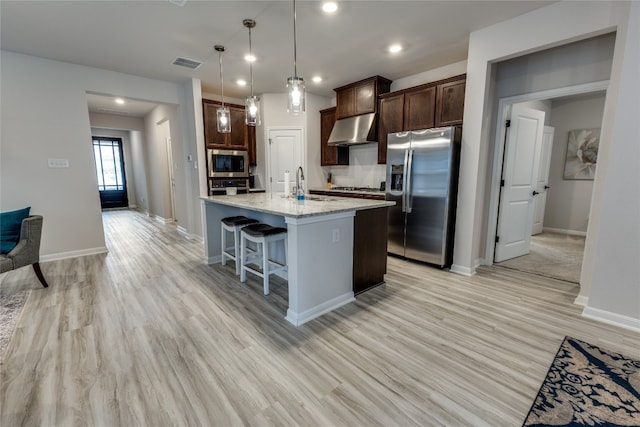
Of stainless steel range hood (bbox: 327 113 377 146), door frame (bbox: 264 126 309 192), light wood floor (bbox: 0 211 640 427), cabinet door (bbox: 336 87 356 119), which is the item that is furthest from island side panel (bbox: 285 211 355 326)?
door frame (bbox: 264 126 309 192)

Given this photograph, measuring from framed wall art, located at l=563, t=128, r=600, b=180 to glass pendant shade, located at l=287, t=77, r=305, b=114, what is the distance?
5707 millimetres

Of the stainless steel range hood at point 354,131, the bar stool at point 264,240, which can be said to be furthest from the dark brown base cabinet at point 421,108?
the bar stool at point 264,240

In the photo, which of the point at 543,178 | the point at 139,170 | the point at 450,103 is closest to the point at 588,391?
the point at 450,103

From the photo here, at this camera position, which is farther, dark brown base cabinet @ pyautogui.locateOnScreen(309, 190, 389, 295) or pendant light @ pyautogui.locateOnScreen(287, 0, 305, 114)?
dark brown base cabinet @ pyautogui.locateOnScreen(309, 190, 389, 295)

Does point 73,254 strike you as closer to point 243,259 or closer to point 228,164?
point 228,164

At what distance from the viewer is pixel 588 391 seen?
1.57m

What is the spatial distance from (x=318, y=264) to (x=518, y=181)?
3160 millimetres

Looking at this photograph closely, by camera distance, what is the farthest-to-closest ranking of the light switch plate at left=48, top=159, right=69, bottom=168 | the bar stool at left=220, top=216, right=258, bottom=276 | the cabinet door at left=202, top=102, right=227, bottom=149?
the cabinet door at left=202, top=102, right=227, bottom=149 < the light switch plate at left=48, top=159, right=69, bottom=168 < the bar stool at left=220, top=216, right=258, bottom=276

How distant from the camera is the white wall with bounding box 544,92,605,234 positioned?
506 centimetres

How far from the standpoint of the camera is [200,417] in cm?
141

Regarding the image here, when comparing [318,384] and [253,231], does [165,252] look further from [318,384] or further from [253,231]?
[318,384]

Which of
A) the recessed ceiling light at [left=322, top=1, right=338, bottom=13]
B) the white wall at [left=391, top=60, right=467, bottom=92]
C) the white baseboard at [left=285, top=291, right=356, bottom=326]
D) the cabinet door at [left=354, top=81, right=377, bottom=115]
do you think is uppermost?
the recessed ceiling light at [left=322, top=1, right=338, bottom=13]

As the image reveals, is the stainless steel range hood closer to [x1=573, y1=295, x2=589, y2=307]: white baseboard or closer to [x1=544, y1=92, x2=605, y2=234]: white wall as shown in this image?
[x1=573, y1=295, x2=589, y2=307]: white baseboard

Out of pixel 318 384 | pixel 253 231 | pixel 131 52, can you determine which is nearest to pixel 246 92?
pixel 131 52
